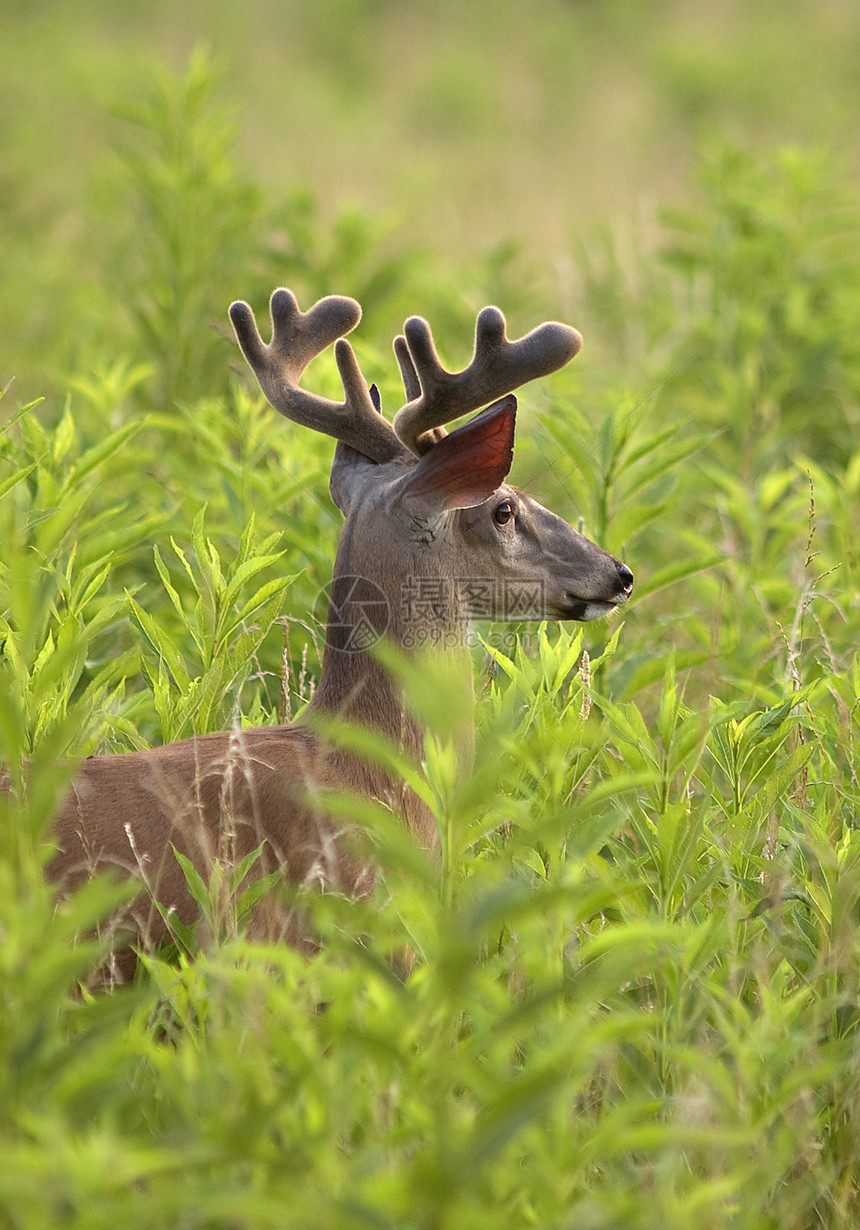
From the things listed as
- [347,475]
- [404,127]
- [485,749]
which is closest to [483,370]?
[347,475]

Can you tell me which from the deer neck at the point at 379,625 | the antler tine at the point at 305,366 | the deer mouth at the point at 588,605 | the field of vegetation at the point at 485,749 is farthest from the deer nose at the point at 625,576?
the antler tine at the point at 305,366

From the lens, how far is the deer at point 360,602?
2.63m

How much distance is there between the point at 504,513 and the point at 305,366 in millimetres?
628

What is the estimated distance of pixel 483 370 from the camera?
3062 mm

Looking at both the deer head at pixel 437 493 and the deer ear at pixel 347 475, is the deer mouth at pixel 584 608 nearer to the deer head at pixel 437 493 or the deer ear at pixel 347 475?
the deer head at pixel 437 493

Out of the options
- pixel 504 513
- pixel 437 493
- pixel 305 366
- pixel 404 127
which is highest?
pixel 305 366

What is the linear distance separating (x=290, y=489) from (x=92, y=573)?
2.38ft

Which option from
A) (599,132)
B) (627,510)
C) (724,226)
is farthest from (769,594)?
(599,132)

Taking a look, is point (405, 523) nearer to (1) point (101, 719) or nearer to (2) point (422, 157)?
(1) point (101, 719)

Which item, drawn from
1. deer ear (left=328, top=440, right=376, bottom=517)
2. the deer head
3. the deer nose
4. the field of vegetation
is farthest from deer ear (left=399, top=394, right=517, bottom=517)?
the deer nose

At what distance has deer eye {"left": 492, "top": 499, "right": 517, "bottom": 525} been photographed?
3.19 meters

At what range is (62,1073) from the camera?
1.79 metres

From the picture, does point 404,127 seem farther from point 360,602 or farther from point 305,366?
point 360,602

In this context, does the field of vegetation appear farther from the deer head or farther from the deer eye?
the deer eye
